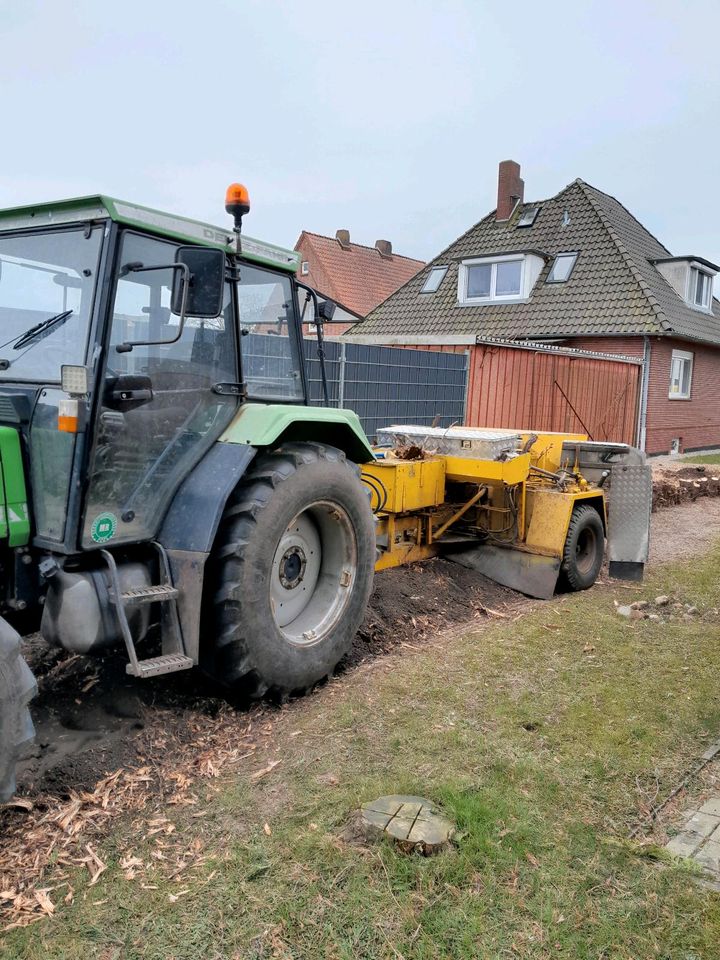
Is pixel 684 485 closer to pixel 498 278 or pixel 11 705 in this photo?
pixel 498 278

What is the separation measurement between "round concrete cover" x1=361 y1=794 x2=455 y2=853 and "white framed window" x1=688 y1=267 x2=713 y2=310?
19481 millimetres

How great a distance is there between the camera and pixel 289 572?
4.23 meters

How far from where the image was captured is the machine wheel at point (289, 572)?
3.67 metres

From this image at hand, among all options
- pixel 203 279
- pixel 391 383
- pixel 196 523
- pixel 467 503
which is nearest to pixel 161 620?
pixel 196 523

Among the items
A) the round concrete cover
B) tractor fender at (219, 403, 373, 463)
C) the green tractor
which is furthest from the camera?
tractor fender at (219, 403, 373, 463)

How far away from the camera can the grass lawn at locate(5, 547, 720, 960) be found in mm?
2457

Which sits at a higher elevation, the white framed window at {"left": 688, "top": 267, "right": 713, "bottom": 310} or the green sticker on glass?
the white framed window at {"left": 688, "top": 267, "right": 713, "bottom": 310}

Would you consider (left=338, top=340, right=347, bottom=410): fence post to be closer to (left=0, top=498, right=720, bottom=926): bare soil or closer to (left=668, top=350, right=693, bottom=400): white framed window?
(left=0, top=498, right=720, bottom=926): bare soil

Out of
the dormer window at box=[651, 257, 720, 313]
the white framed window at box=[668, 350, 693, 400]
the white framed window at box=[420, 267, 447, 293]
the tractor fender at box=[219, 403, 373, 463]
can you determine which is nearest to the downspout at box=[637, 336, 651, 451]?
the white framed window at box=[668, 350, 693, 400]

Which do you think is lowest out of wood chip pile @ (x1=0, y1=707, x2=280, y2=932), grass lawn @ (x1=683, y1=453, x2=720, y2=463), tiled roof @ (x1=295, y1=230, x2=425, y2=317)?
wood chip pile @ (x1=0, y1=707, x2=280, y2=932)

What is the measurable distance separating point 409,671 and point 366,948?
2.06 m

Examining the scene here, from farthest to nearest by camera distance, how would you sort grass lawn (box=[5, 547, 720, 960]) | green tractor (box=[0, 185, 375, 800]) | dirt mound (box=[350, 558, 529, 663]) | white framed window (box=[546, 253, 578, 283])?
1. white framed window (box=[546, 253, 578, 283])
2. dirt mound (box=[350, 558, 529, 663])
3. green tractor (box=[0, 185, 375, 800])
4. grass lawn (box=[5, 547, 720, 960])

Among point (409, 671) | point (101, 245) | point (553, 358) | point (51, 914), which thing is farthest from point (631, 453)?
point (553, 358)

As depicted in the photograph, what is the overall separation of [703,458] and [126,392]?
17.1 meters
